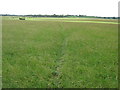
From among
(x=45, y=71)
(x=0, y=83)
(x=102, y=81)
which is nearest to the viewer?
(x=0, y=83)

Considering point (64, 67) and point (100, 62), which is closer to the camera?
point (64, 67)

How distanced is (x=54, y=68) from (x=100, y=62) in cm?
403

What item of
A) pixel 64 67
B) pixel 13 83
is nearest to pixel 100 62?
pixel 64 67

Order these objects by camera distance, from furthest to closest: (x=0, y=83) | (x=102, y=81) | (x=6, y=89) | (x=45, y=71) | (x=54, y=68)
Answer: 1. (x=54, y=68)
2. (x=45, y=71)
3. (x=102, y=81)
4. (x=0, y=83)
5. (x=6, y=89)

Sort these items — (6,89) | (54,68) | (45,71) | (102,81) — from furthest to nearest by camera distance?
(54,68)
(45,71)
(102,81)
(6,89)

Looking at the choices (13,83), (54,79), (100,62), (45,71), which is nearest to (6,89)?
(13,83)

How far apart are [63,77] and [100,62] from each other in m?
5.03

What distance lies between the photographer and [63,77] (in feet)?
36.8

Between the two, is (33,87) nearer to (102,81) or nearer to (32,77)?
(32,77)

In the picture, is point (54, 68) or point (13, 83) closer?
point (13, 83)

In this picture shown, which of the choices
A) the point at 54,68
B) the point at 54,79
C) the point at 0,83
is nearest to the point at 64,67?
the point at 54,68

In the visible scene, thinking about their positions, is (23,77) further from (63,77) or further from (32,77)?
(63,77)

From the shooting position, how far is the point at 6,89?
9242mm

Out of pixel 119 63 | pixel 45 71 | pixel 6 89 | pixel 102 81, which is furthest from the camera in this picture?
pixel 119 63
